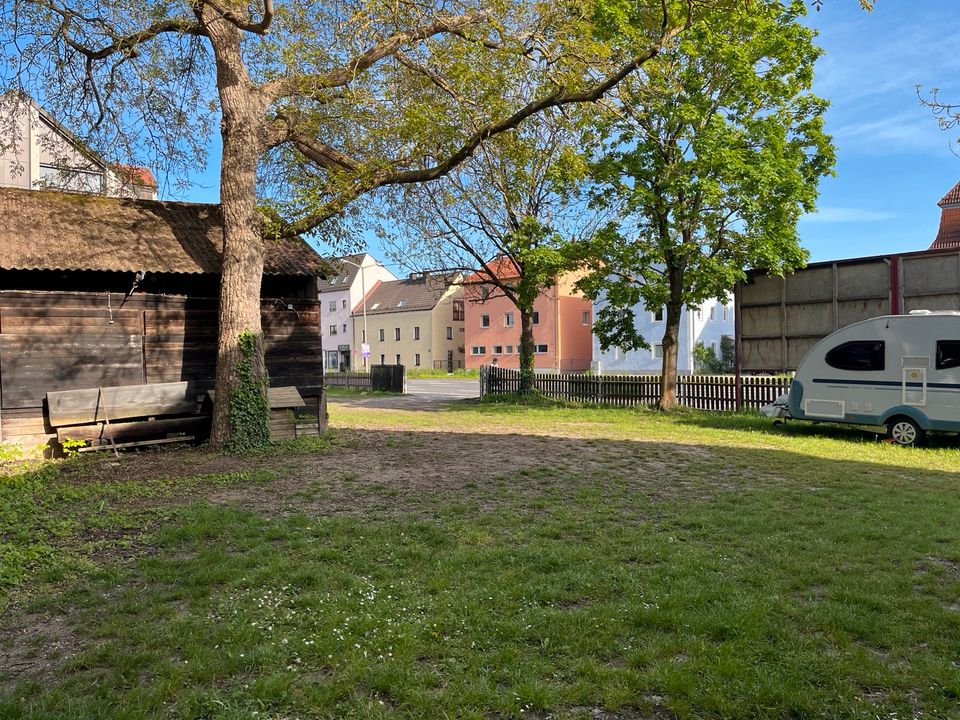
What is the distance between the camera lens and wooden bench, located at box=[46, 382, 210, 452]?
1123 centimetres

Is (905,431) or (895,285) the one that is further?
(895,285)

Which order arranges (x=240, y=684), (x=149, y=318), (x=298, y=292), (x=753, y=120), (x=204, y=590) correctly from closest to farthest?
(x=240, y=684), (x=204, y=590), (x=149, y=318), (x=298, y=292), (x=753, y=120)

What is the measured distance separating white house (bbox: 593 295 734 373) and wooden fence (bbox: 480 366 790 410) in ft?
56.2

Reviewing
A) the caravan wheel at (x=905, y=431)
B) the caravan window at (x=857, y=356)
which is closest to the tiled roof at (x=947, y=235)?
the caravan window at (x=857, y=356)

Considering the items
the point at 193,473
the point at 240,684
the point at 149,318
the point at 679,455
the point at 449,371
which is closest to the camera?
the point at 240,684

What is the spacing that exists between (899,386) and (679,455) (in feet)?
15.5

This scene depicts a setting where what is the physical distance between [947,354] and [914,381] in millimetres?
712

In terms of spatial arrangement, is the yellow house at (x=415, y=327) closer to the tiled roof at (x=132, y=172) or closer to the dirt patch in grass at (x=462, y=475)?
the tiled roof at (x=132, y=172)

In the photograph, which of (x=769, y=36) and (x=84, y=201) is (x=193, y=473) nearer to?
(x=84, y=201)

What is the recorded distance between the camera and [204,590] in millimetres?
4777

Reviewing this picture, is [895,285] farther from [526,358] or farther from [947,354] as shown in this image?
[526,358]

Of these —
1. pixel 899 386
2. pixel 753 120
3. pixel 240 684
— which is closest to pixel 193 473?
pixel 240 684

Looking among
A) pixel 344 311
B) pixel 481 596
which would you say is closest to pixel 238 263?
pixel 481 596

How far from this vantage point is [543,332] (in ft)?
169
